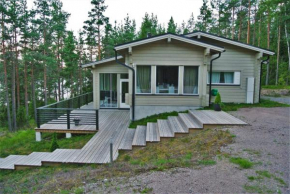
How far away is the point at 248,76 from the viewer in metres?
9.61

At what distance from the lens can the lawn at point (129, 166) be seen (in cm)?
339

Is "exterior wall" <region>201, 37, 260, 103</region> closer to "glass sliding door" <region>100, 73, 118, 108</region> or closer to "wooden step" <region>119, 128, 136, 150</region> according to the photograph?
"wooden step" <region>119, 128, 136, 150</region>

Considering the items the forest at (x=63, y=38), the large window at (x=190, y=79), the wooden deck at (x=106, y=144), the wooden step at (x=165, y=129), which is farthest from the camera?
the forest at (x=63, y=38)

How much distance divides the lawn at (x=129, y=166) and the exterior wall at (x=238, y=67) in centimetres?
541

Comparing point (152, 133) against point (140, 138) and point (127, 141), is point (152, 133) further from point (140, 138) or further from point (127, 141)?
point (127, 141)

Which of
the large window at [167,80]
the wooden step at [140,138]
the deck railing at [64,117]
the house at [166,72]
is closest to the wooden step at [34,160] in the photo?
the deck railing at [64,117]

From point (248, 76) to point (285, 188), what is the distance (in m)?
8.41

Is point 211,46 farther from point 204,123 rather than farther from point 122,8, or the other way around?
point 122,8

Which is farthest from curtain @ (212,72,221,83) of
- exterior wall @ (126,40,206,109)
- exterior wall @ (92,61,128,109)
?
exterior wall @ (92,61,128,109)

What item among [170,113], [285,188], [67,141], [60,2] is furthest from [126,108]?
[60,2]

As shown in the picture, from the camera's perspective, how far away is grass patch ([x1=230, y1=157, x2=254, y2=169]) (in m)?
3.11

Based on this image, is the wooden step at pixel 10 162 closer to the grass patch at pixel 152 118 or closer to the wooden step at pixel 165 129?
the grass patch at pixel 152 118

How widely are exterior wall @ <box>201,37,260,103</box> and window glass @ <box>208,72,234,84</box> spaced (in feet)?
0.79

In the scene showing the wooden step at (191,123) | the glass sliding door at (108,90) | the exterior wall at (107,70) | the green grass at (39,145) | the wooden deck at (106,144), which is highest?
the exterior wall at (107,70)
